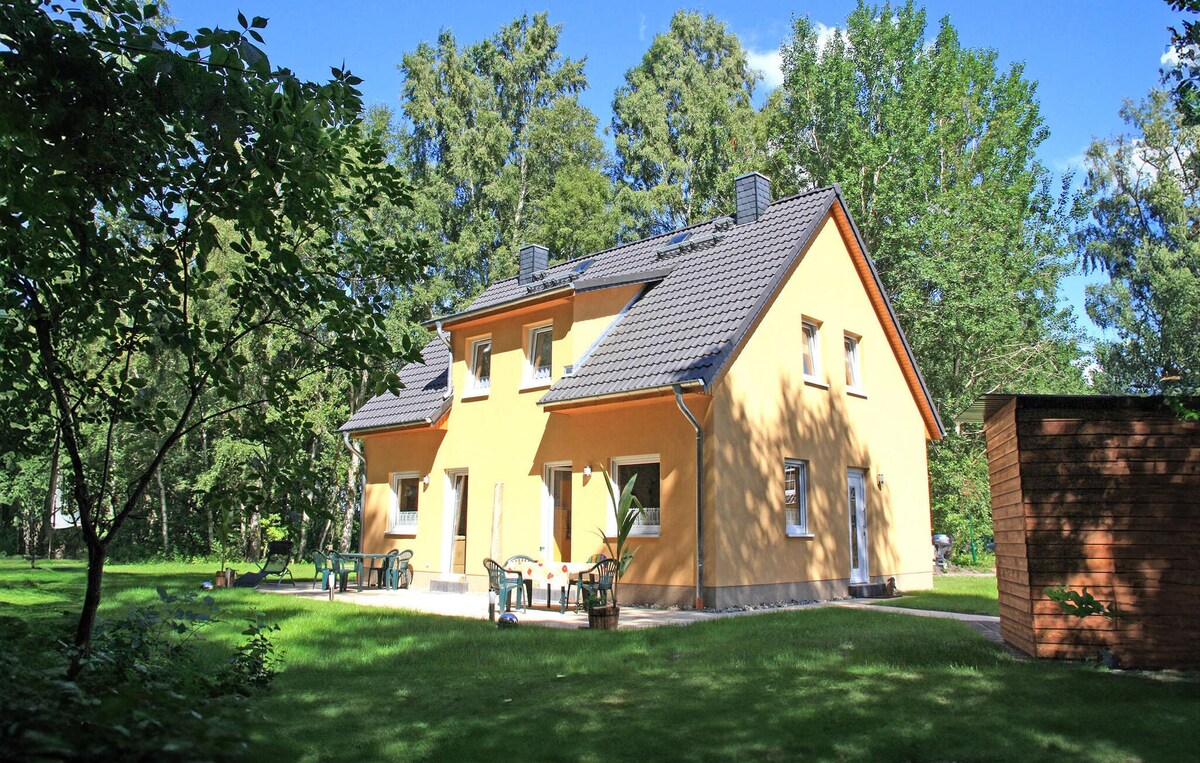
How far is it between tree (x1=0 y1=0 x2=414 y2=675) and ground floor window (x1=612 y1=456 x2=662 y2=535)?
8615 millimetres

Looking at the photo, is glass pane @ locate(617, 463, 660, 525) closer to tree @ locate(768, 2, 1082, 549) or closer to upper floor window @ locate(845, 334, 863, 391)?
upper floor window @ locate(845, 334, 863, 391)

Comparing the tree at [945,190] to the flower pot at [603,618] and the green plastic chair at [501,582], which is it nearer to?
the green plastic chair at [501,582]

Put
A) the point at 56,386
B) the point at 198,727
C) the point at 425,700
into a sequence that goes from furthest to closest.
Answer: the point at 425,700 → the point at 56,386 → the point at 198,727

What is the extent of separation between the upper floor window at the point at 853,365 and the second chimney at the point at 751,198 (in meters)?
3.09

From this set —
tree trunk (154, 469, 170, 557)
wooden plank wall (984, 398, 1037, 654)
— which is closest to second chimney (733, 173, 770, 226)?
wooden plank wall (984, 398, 1037, 654)

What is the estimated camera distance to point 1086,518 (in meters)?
7.25

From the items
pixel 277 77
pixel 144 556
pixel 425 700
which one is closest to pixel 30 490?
pixel 144 556

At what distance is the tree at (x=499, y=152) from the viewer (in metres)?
32.8

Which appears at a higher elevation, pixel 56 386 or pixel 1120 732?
pixel 56 386

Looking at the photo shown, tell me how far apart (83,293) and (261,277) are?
0.96 metres

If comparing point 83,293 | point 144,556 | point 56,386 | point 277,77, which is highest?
point 277,77

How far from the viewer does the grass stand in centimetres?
488

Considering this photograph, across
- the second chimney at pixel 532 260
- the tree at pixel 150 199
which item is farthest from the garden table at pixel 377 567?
the tree at pixel 150 199

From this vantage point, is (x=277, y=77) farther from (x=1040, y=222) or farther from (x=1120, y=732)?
(x=1040, y=222)
